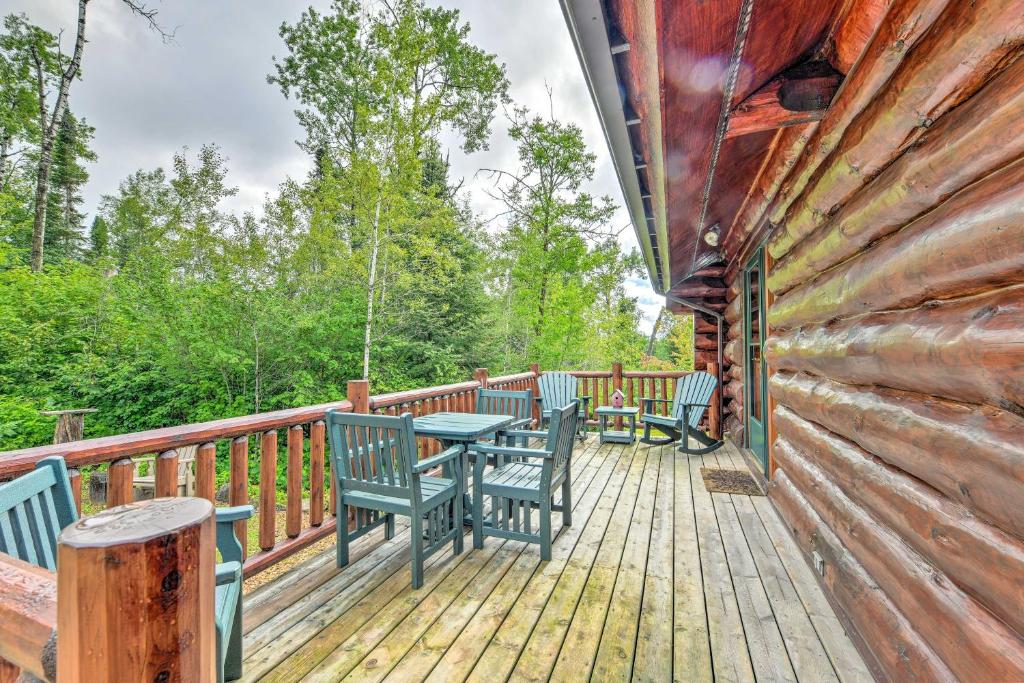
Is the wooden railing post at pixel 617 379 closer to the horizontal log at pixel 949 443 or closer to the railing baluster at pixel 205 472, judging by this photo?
the horizontal log at pixel 949 443

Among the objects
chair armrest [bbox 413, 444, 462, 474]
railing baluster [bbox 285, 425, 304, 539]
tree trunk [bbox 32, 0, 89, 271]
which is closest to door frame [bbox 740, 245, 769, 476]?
chair armrest [bbox 413, 444, 462, 474]

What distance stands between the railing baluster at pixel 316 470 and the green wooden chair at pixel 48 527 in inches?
47.4

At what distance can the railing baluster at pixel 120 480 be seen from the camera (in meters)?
1.74

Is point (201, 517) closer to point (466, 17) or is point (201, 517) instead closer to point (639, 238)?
point (639, 238)

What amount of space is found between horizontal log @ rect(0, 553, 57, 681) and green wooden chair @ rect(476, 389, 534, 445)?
3.30m

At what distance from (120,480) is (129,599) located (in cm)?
177

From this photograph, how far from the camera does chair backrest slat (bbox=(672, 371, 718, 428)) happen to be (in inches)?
210

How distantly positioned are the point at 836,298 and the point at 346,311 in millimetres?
9177

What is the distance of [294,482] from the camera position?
2.68 m

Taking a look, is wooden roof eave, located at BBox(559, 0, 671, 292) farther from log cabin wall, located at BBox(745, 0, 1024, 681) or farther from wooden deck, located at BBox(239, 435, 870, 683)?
wooden deck, located at BBox(239, 435, 870, 683)

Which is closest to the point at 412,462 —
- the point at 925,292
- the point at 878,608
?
the point at 878,608

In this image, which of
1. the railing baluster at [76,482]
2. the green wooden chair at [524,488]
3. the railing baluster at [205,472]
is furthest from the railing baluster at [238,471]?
the green wooden chair at [524,488]

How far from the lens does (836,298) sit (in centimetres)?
189

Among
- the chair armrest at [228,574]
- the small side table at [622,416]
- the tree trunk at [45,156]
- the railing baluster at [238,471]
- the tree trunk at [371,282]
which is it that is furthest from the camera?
the tree trunk at [45,156]
